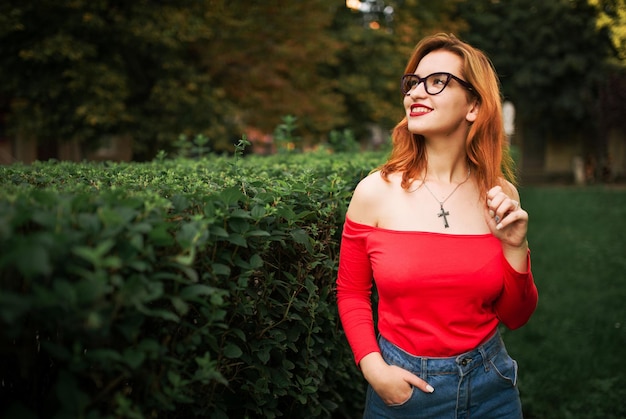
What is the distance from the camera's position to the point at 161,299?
179 cm

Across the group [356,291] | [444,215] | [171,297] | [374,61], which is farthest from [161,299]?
[374,61]

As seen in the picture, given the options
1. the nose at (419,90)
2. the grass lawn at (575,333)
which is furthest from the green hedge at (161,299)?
the grass lawn at (575,333)

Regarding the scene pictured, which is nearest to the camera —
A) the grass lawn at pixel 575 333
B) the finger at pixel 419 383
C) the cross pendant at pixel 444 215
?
the finger at pixel 419 383

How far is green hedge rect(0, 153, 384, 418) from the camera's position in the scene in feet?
4.55

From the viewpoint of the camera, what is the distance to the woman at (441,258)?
2.13 m

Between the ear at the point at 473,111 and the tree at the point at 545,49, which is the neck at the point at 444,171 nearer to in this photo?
the ear at the point at 473,111

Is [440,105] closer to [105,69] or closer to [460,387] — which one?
[460,387]

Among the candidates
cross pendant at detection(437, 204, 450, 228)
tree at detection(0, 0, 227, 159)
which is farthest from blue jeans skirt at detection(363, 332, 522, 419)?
tree at detection(0, 0, 227, 159)

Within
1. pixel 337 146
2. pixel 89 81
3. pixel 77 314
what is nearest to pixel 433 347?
pixel 77 314

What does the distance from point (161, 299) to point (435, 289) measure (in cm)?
95

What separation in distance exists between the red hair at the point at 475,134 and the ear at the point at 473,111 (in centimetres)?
2

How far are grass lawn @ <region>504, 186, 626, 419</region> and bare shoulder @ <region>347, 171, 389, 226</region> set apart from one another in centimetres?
315

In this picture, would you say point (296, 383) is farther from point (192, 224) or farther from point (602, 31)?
point (602, 31)

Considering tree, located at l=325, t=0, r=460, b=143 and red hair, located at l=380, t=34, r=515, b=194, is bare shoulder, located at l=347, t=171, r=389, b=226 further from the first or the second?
tree, located at l=325, t=0, r=460, b=143
